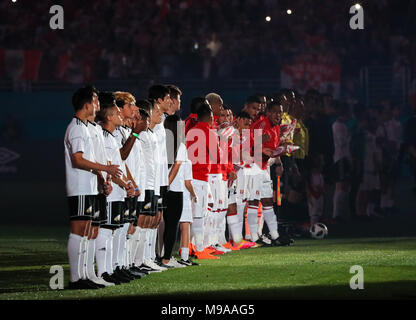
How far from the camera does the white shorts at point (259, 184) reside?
44.7 feet

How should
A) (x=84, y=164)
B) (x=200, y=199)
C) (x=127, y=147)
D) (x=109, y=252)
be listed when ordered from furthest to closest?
1. (x=200, y=199)
2. (x=127, y=147)
3. (x=109, y=252)
4. (x=84, y=164)

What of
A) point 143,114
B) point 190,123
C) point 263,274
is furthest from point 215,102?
point 263,274

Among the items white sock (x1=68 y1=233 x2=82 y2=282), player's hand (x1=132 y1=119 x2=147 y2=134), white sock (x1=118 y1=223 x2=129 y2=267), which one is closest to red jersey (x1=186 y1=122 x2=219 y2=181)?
player's hand (x1=132 y1=119 x2=147 y2=134)

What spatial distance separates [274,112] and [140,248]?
4321 mm

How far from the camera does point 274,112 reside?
541 inches

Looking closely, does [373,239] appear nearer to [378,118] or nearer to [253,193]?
[253,193]

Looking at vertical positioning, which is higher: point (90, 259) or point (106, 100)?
point (106, 100)

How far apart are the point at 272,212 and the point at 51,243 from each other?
3.45 m

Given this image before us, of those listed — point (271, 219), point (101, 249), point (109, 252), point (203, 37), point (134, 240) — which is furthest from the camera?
point (203, 37)

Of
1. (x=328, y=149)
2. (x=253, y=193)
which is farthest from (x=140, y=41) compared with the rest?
(x=253, y=193)

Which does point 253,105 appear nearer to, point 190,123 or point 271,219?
point 271,219

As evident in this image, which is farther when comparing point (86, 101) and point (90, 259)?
point (90, 259)

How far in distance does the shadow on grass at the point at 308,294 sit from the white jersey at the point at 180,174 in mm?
2469
